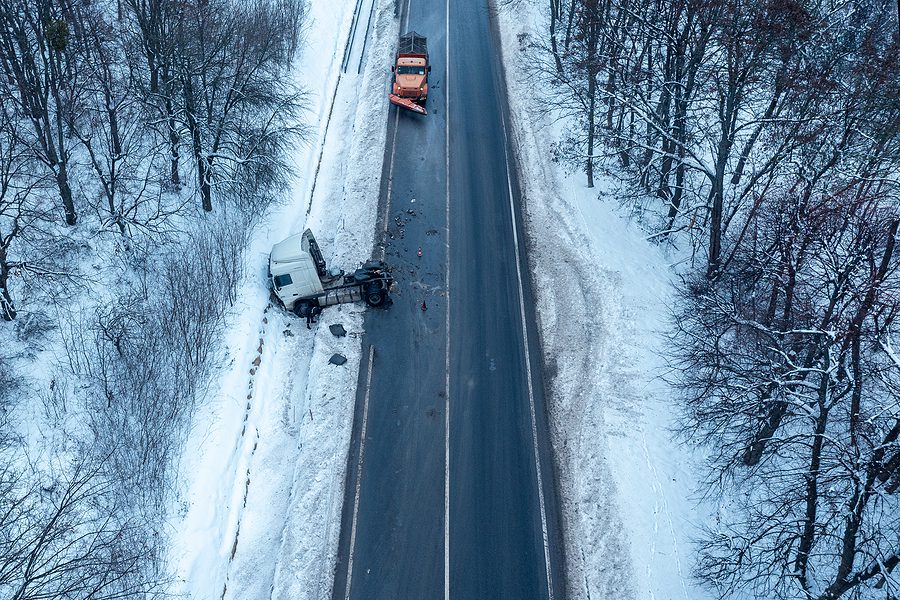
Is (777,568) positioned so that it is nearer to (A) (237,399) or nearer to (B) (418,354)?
(B) (418,354)

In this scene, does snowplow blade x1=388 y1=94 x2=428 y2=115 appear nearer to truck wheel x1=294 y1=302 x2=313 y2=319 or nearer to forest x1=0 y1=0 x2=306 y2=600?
forest x1=0 y1=0 x2=306 y2=600

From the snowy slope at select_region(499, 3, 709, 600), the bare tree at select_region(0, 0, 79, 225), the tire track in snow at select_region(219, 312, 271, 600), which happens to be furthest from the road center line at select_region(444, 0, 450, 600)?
the bare tree at select_region(0, 0, 79, 225)

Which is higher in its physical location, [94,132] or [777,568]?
[94,132]

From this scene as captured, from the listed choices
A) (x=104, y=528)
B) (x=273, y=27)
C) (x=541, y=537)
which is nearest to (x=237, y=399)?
(x=104, y=528)

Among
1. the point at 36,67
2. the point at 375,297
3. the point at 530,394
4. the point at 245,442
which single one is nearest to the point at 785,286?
the point at 530,394

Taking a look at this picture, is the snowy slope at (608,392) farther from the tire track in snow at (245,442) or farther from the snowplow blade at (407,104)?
the tire track in snow at (245,442)
